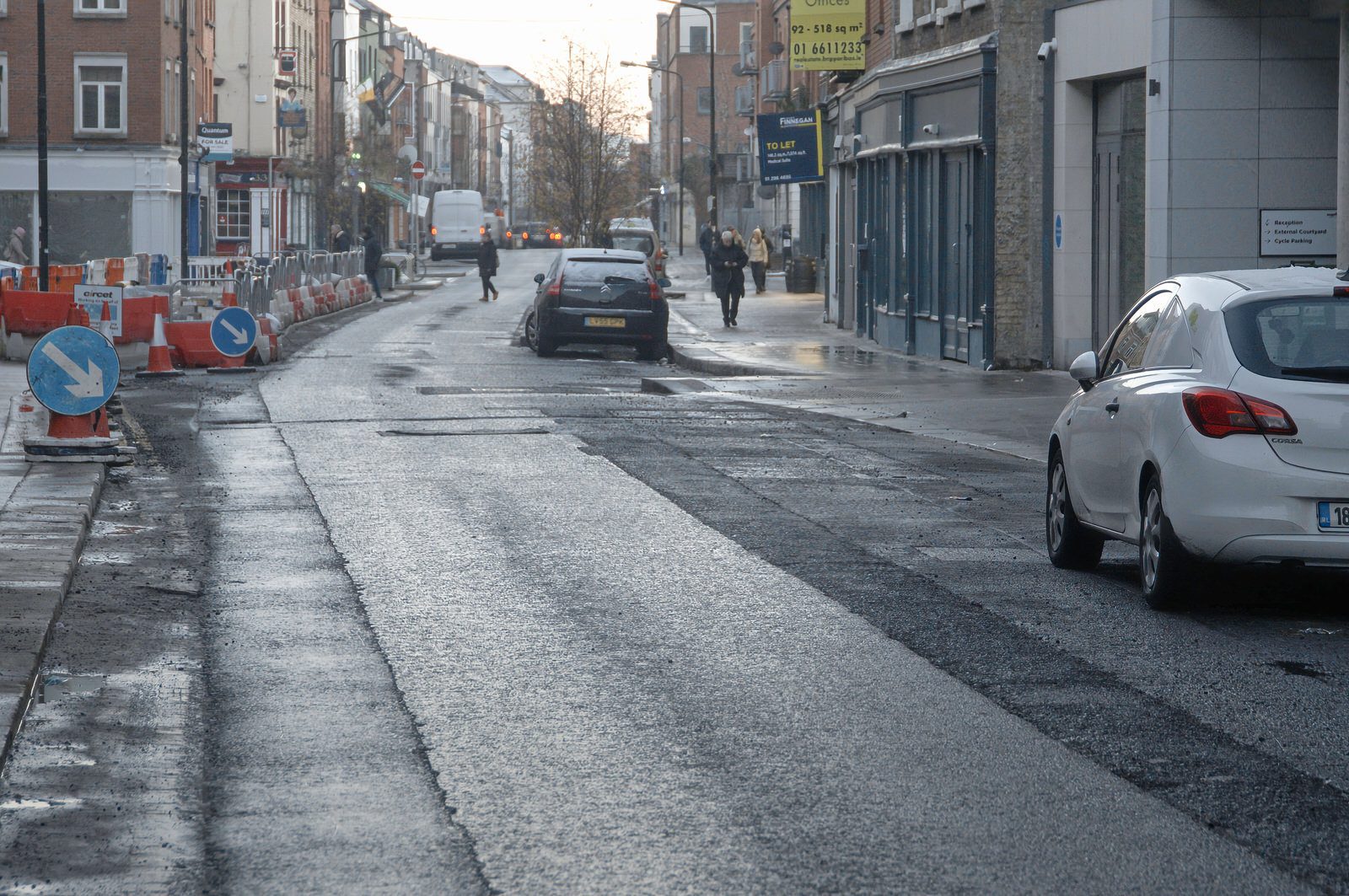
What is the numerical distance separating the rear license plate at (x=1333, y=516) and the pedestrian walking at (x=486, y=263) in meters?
42.0

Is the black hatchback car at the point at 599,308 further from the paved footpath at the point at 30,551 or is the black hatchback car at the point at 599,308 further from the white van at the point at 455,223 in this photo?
the white van at the point at 455,223

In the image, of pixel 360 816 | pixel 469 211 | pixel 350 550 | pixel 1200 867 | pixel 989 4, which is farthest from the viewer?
pixel 469 211

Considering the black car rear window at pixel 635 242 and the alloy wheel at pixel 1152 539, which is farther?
the black car rear window at pixel 635 242

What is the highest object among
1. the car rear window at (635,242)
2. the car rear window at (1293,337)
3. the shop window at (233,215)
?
the shop window at (233,215)

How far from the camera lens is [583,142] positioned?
194ft

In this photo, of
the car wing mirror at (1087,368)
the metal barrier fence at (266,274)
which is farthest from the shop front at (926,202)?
the car wing mirror at (1087,368)

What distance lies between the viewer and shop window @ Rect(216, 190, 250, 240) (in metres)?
75.5

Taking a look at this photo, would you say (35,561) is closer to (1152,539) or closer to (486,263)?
(1152,539)

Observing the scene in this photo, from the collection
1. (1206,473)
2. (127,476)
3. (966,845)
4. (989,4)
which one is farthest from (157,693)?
(989,4)

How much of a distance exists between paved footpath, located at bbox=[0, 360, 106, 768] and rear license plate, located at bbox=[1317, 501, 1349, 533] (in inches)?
192

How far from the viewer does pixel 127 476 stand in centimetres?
1362

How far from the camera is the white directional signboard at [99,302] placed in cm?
2450

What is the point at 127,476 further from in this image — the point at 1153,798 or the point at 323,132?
the point at 323,132

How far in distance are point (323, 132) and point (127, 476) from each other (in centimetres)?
7921
